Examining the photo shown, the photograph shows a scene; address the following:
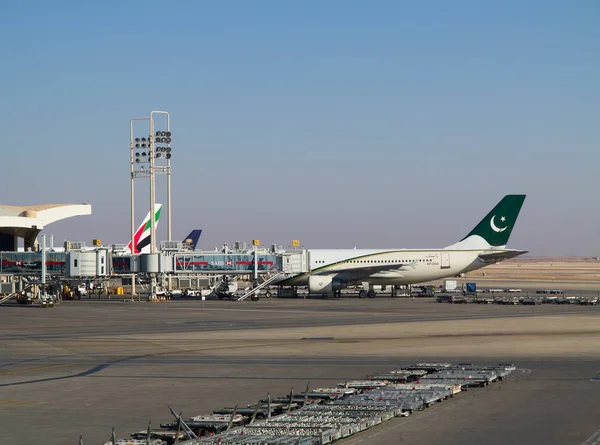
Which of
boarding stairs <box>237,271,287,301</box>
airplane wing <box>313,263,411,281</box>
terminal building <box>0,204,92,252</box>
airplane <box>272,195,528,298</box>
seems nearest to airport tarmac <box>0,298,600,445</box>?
boarding stairs <box>237,271,287,301</box>

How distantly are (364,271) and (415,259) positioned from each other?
5.86 metres

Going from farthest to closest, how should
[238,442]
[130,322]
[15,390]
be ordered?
1. [130,322]
2. [15,390]
3. [238,442]

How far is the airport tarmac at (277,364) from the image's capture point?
19141 millimetres

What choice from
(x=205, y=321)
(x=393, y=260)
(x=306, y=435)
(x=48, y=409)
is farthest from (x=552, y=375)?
(x=393, y=260)

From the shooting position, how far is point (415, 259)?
292 feet

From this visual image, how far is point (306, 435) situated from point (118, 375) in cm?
1270

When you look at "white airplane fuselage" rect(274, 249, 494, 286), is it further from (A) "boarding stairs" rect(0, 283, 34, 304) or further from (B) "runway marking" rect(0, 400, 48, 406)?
(B) "runway marking" rect(0, 400, 48, 406)

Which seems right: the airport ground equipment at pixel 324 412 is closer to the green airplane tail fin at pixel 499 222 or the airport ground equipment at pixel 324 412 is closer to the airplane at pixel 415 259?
the airplane at pixel 415 259

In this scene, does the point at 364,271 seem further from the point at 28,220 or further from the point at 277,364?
the point at 277,364

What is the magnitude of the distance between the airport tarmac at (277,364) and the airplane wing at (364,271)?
84.7 ft

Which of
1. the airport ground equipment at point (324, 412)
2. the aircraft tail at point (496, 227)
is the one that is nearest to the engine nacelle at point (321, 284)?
the aircraft tail at point (496, 227)

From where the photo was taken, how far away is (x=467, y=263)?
291ft

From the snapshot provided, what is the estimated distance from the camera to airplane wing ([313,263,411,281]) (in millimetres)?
87312

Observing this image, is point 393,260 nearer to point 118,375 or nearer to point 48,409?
point 118,375
